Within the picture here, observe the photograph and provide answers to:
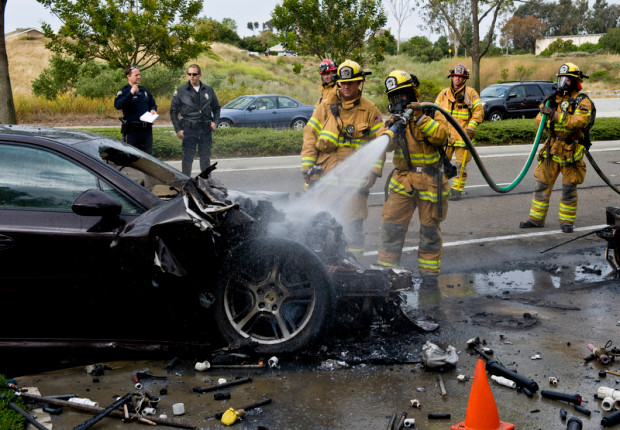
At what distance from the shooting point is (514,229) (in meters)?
8.85

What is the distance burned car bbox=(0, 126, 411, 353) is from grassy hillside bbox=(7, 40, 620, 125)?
21.4 meters

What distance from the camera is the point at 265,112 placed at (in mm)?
23328

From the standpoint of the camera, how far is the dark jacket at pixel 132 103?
9969 millimetres

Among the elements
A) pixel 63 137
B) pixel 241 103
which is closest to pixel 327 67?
pixel 63 137

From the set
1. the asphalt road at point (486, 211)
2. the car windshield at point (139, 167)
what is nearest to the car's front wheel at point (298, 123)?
the asphalt road at point (486, 211)

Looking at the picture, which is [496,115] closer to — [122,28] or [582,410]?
[122,28]

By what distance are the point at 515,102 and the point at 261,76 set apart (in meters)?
22.3

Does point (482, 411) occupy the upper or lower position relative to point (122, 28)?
lower

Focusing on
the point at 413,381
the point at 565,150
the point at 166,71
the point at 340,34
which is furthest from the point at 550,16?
the point at 413,381

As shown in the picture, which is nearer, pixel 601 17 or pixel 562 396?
pixel 562 396

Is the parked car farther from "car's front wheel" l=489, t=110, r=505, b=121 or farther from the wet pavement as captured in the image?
the wet pavement

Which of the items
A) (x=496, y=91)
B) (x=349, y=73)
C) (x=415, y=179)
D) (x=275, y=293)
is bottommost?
(x=275, y=293)

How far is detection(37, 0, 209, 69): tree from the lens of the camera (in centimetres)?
1783

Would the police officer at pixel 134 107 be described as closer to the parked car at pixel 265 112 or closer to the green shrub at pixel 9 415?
the green shrub at pixel 9 415
